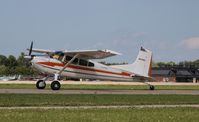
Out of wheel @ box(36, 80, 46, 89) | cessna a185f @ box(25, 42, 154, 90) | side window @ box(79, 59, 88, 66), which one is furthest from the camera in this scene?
side window @ box(79, 59, 88, 66)

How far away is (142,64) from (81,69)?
335 inches

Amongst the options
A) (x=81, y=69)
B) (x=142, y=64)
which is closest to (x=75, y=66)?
(x=81, y=69)

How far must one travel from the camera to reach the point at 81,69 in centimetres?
3825

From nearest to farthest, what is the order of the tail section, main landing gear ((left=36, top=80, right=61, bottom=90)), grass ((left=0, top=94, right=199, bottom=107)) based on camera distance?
grass ((left=0, top=94, right=199, bottom=107))
main landing gear ((left=36, top=80, right=61, bottom=90))
the tail section

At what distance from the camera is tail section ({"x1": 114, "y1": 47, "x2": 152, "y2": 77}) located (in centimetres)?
4362

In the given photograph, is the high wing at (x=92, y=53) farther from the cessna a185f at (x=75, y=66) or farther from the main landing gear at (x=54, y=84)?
the main landing gear at (x=54, y=84)

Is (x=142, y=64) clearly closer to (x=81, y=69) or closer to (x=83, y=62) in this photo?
(x=83, y=62)

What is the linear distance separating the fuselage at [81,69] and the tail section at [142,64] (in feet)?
6.23

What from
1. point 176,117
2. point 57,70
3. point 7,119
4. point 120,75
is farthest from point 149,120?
point 120,75

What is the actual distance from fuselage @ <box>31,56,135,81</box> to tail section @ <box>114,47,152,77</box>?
190cm

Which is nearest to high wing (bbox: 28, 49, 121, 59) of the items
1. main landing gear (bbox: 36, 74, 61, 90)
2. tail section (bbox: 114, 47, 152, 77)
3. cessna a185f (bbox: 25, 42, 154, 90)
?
cessna a185f (bbox: 25, 42, 154, 90)

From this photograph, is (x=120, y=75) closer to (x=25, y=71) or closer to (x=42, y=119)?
(x=42, y=119)

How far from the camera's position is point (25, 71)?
12519 centimetres

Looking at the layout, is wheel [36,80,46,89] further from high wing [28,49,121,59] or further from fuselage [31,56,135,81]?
high wing [28,49,121,59]
